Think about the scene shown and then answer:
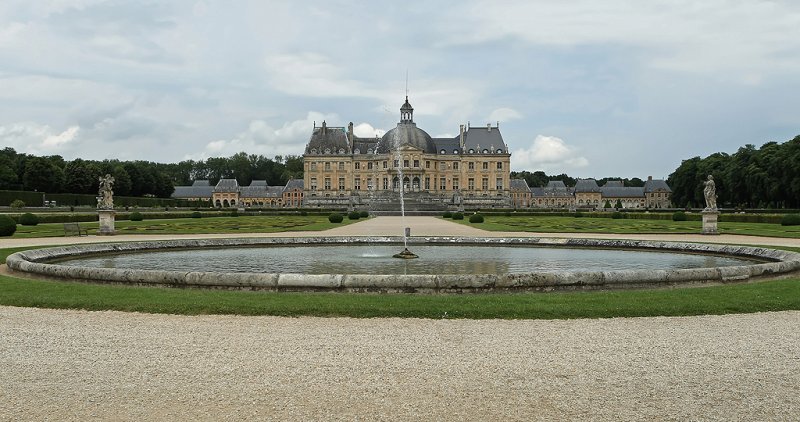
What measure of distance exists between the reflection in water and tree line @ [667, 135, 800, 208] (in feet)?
147

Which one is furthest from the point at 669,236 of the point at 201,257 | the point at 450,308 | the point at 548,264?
the point at 450,308

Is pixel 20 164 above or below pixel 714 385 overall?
above

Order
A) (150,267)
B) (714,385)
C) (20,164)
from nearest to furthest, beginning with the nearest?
(714,385) < (150,267) < (20,164)

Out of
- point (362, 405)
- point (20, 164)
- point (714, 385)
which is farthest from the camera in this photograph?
point (20, 164)

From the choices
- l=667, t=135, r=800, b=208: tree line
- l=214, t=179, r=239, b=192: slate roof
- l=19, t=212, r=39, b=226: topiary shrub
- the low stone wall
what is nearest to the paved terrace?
the low stone wall

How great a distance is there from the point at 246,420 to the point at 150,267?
31.6 ft

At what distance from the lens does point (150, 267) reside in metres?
12.7

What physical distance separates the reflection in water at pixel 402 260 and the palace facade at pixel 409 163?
6812 cm

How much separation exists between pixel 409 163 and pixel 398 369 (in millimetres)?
81361

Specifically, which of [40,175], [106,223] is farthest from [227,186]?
[106,223]

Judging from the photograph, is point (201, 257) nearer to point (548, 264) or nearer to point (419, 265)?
point (419, 265)

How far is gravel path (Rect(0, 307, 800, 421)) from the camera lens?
423 centimetres

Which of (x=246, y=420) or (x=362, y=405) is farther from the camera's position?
(x=362, y=405)

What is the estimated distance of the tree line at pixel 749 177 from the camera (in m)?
53.8
